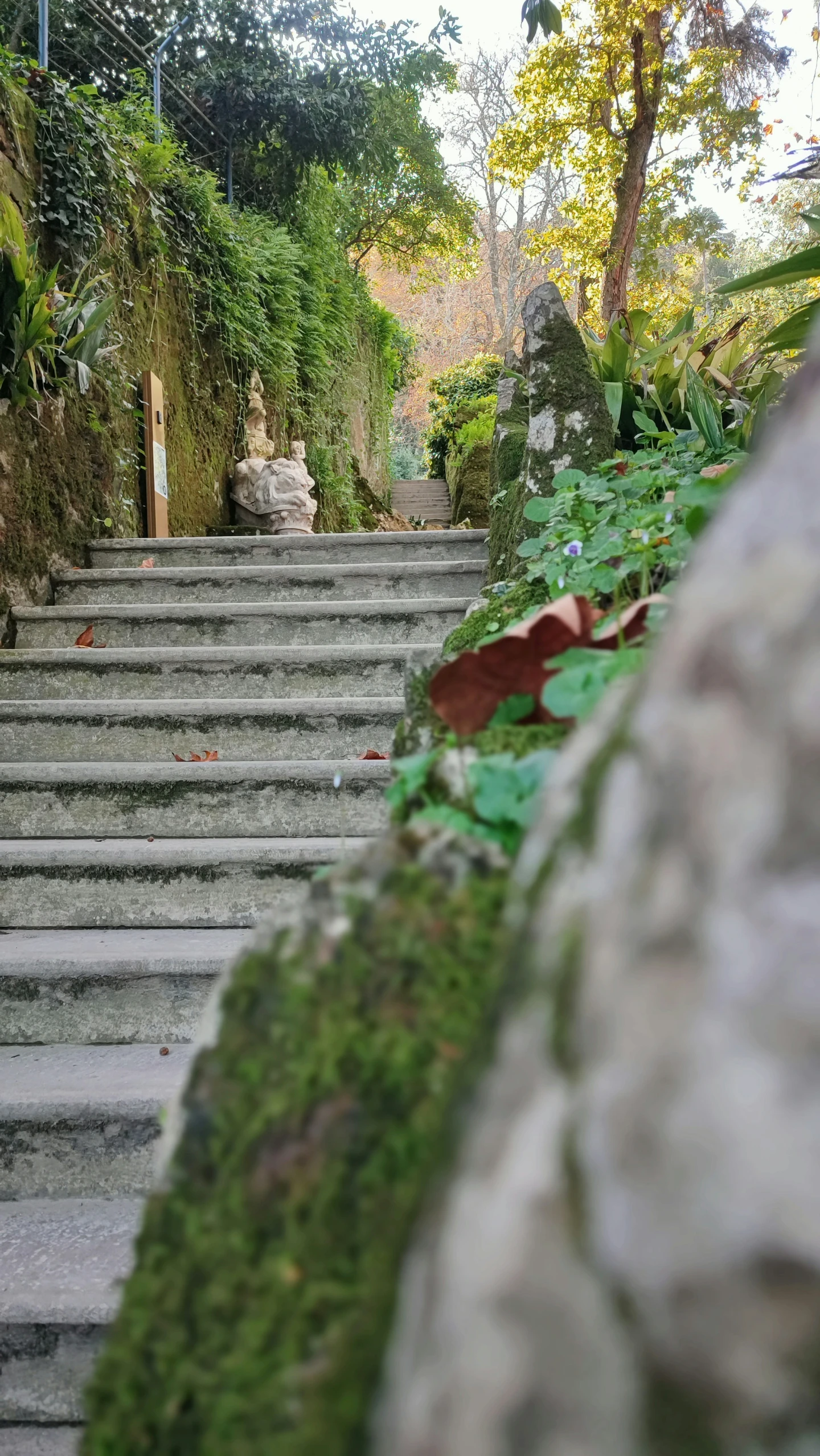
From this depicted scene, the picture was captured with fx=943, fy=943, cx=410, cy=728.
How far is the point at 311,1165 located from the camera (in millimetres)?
441

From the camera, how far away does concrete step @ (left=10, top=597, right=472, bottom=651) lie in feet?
10.3

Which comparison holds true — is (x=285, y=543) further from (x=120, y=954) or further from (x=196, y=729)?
(x=120, y=954)

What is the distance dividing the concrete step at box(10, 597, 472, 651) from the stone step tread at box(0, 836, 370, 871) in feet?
3.21

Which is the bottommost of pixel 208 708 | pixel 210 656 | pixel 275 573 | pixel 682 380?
pixel 208 708

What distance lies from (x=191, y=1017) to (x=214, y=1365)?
151 cm

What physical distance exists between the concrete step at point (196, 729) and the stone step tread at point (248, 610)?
0.40 meters

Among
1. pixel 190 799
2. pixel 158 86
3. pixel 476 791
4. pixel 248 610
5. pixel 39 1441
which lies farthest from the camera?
pixel 158 86

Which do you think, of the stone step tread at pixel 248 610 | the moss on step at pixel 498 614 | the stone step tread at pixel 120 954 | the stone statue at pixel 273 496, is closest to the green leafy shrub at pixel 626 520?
the moss on step at pixel 498 614

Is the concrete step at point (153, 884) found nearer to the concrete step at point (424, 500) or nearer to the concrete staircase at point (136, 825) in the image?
the concrete staircase at point (136, 825)

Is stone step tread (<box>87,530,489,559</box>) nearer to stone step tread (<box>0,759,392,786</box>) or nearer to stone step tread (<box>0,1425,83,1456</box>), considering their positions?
stone step tread (<box>0,759,392,786</box>)

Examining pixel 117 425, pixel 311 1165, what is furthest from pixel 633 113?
pixel 311 1165

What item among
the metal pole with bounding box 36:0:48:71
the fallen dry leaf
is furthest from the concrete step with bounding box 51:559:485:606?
the fallen dry leaf

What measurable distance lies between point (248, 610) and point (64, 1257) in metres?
2.13

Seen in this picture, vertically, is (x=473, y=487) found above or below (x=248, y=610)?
above
